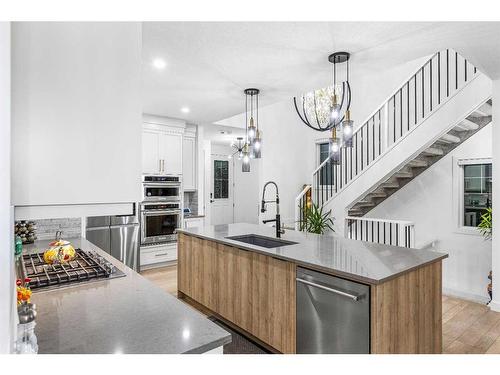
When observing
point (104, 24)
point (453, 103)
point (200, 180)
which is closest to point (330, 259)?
point (104, 24)

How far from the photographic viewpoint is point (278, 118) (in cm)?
757

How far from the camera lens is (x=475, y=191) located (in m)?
4.47

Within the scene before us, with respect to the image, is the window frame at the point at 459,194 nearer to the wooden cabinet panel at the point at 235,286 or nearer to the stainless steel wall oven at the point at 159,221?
the wooden cabinet panel at the point at 235,286

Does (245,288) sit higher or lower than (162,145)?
lower

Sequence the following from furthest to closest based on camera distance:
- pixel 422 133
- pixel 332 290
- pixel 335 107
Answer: pixel 422 133 → pixel 335 107 → pixel 332 290

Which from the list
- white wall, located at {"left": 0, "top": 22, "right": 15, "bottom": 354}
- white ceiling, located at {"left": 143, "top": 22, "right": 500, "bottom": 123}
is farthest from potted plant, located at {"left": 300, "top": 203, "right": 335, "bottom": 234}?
white wall, located at {"left": 0, "top": 22, "right": 15, "bottom": 354}

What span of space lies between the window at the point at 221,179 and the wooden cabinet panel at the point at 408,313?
6.41 m

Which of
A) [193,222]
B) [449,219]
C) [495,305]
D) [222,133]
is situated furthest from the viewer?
[222,133]

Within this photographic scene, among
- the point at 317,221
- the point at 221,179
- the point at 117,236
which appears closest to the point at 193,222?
the point at 117,236

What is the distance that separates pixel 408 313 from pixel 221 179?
22.0 feet

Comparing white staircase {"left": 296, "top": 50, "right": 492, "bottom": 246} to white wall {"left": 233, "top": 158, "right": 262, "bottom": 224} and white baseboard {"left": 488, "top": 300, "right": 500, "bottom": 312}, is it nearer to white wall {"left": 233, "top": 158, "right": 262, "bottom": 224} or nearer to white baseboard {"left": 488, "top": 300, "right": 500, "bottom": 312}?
white baseboard {"left": 488, "top": 300, "right": 500, "bottom": 312}

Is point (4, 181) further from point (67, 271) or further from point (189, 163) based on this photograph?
point (189, 163)

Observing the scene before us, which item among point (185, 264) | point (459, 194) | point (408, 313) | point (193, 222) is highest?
point (459, 194)
